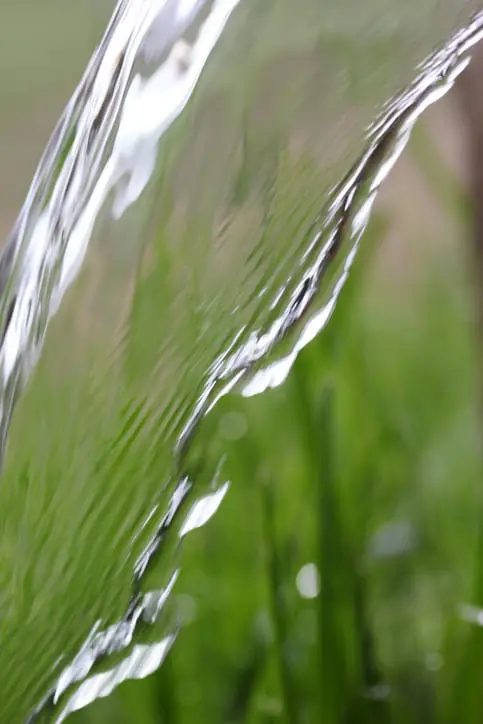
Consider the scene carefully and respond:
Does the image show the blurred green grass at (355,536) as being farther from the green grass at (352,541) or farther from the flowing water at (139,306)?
the flowing water at (139,306)

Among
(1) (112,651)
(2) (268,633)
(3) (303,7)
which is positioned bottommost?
(2) (268,633)

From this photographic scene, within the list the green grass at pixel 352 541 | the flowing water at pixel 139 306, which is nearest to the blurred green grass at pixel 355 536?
the green grass at pixel 352 541

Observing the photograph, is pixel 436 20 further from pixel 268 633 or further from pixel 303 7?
pixel 268 633

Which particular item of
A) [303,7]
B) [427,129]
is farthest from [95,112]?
[427,129]

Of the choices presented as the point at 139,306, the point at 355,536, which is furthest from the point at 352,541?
the point at 139,306

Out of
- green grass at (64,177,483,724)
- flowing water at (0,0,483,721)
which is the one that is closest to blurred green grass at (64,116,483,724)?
green grass at (64,177,483,724)

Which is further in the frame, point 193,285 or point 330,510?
point 330,510

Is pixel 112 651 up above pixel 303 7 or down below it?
below

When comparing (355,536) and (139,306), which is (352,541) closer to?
(355,536)
